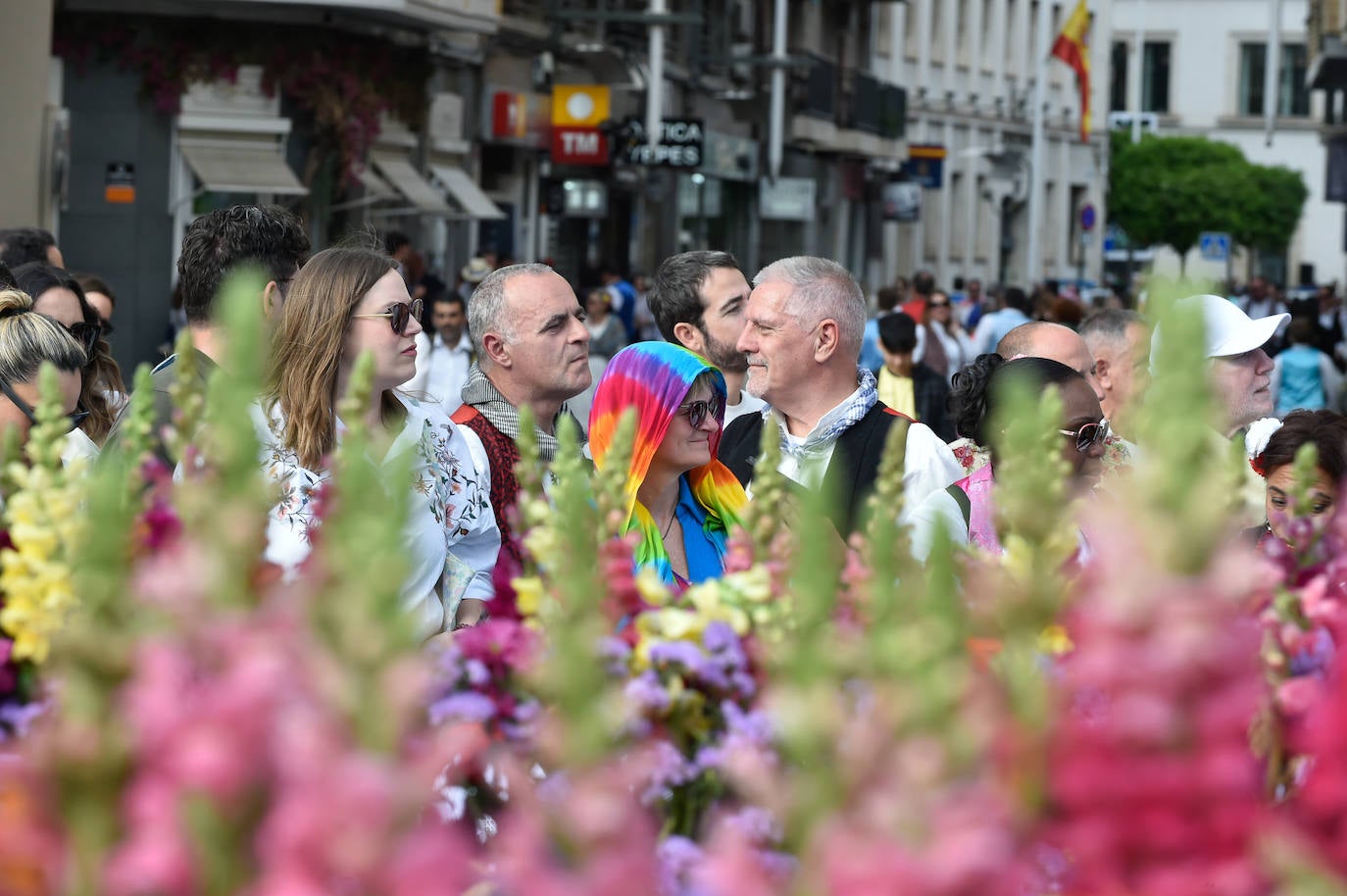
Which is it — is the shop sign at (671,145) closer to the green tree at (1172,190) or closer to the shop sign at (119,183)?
the shop sign at (119,183)

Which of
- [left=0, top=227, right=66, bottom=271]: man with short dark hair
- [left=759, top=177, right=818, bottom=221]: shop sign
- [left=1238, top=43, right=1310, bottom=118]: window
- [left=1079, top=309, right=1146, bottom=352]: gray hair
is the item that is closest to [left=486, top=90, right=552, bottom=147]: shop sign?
[left=759, top=177, right=818, bottom=221]: shop sign

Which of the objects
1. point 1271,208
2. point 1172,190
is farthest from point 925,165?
point 1271,208

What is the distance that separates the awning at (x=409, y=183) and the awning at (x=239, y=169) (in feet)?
6.23

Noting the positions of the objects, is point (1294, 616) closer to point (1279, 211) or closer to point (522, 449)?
point (522, 449)

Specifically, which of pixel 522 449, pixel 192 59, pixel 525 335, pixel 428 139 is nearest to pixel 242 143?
pixel 192 59

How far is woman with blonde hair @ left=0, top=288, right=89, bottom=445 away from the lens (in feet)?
17.5

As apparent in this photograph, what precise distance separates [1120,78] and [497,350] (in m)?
88.7

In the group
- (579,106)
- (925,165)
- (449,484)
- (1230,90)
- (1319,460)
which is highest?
(1230,90)

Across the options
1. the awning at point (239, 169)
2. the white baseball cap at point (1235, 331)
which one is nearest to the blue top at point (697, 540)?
the white baseball cap at point (1235, 331)

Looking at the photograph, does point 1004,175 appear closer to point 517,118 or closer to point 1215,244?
point 1215,244

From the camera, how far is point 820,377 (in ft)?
19.1

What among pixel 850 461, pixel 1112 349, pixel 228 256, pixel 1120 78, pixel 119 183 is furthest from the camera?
pixel 1120 78

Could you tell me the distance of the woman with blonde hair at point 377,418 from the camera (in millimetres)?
4586

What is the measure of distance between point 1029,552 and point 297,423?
2.66 m
